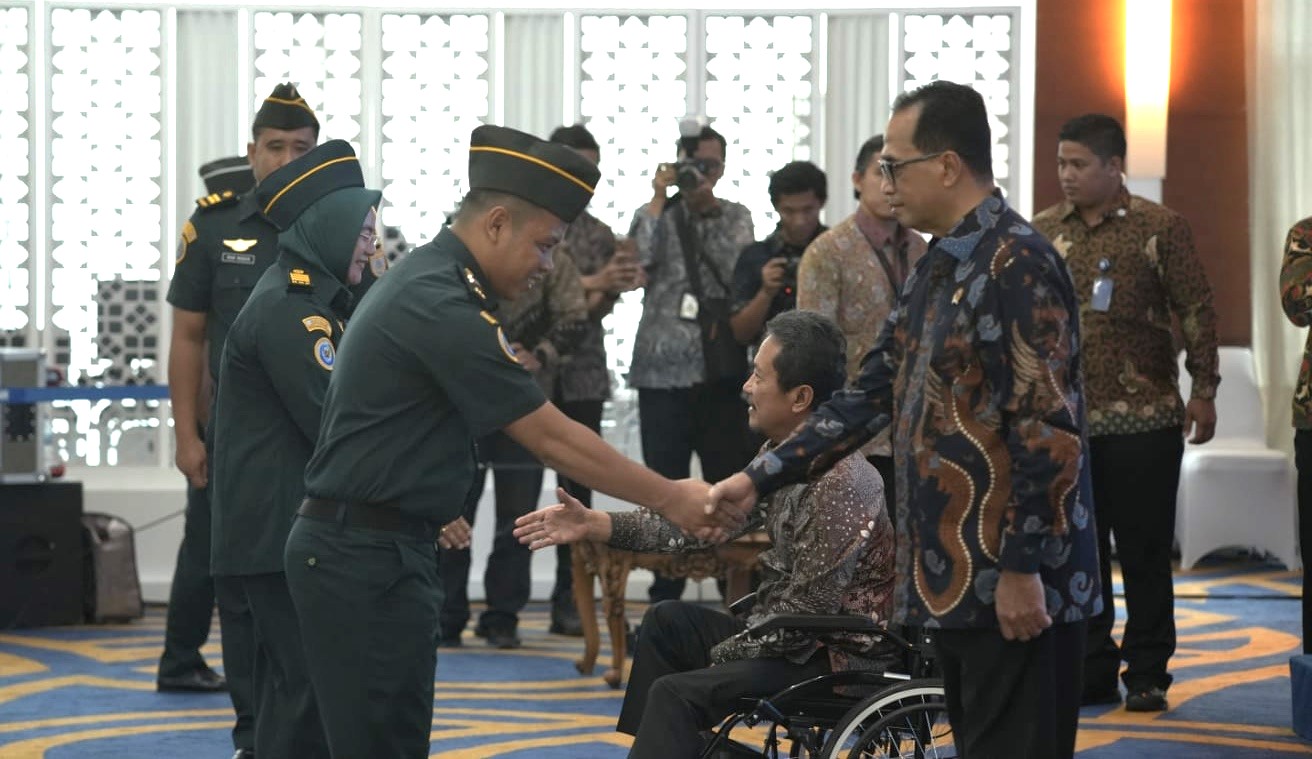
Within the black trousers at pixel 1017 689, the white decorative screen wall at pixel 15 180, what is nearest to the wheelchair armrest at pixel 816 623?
the black trousers at pixel 1017 689

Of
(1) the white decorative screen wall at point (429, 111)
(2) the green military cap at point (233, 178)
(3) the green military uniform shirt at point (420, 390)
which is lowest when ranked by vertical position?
(3) the green military uniform shirt at point (420, 390)

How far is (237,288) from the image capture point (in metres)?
4.84

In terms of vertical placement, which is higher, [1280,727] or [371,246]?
[371,246]

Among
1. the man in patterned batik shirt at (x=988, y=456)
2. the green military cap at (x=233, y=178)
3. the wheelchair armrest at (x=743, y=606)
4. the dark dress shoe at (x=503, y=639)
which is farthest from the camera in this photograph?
the dark dress shoe at (x=503, y=639)

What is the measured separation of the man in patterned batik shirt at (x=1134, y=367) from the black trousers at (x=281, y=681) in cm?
241

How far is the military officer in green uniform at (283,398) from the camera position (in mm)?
3484

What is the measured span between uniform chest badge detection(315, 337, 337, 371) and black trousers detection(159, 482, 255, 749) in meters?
0.88

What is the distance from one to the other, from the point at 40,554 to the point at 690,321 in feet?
8.64

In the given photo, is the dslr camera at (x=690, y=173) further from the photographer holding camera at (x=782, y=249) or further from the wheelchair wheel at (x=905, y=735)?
the wheelchair wheel at (x=905, y=735)

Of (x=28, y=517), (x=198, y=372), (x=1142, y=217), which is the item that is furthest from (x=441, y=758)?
(x=28, y=517)

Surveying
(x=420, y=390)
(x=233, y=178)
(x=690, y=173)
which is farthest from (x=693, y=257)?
(x=420, y=390)

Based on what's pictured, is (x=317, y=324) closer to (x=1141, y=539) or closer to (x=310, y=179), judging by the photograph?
(x=310, y=179)

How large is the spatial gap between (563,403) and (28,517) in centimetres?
212

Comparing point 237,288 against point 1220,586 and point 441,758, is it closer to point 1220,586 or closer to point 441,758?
point 441,758
